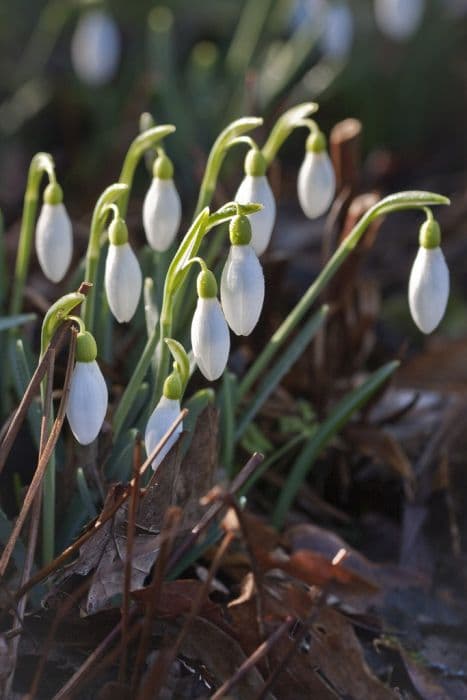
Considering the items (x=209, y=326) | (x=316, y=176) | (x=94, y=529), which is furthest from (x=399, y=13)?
(x=94, y=529)

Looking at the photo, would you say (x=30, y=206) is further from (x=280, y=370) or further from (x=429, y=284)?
(x=429, y=284)

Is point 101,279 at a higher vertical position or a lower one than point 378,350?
higher

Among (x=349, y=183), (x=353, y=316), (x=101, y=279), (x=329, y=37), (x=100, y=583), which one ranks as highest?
(x=329, y=37)

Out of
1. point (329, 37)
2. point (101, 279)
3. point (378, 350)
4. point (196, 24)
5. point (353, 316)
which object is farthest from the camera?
point (196, 24)

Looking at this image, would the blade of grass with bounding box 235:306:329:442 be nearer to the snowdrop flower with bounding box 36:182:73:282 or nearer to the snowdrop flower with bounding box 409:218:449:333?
the snowdrop flower with bounding box 409:218:449:333

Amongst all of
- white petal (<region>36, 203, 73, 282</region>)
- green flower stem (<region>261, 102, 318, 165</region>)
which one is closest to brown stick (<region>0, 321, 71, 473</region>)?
white petal (<region>36, 203, 73, 282</region>)

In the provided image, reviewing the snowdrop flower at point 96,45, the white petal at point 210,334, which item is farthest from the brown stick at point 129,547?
the snowdrop flower at point 96,45

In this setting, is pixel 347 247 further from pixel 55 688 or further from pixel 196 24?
pixel 196 24

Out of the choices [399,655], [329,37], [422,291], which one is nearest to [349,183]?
[422,291]
